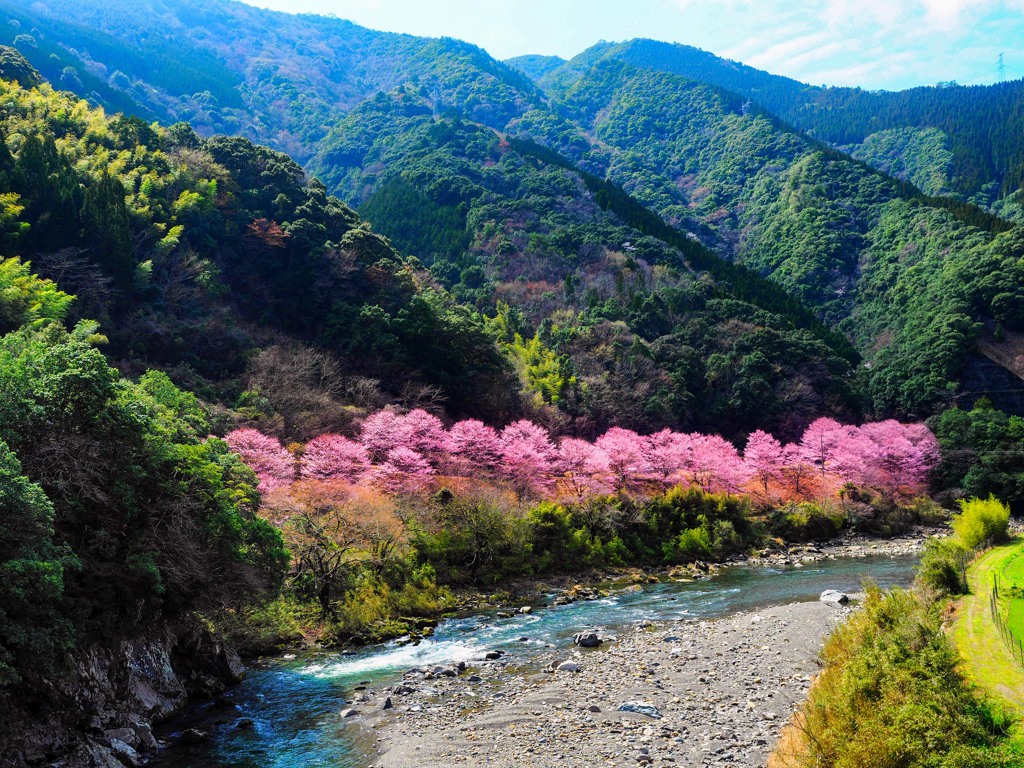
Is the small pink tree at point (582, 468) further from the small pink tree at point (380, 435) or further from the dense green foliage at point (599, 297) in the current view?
the dense green foliage at point (599, 297)

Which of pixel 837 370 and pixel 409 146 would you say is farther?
pixel 409 146

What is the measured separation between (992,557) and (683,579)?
1303 cm

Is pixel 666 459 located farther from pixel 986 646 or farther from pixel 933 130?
pixel 933 130

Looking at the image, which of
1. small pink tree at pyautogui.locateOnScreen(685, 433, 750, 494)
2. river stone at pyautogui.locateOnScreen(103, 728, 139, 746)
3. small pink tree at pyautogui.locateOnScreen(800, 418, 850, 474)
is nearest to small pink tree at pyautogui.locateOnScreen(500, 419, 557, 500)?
small pink tree at pyautogui.locateOnScreen(685, 433, 750, 494)

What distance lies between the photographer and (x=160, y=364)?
40.0 metres

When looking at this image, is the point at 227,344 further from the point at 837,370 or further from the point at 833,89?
the point at 833,89

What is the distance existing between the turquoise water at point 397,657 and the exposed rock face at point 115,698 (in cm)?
71

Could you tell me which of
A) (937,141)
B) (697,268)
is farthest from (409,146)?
(937,141)

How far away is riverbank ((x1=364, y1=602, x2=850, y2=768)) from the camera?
13773mm

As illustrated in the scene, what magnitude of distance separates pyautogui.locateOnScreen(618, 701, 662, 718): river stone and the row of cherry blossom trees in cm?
1708

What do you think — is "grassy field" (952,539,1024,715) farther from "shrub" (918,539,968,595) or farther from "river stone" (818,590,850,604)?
"river stone" (818,590,850,604)

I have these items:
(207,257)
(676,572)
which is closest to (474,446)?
(676,572)

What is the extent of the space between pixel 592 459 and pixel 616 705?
81.5ft

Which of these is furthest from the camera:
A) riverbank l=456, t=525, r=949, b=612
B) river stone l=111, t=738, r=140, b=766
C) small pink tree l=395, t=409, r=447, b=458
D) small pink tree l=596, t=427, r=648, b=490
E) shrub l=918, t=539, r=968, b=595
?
small pink tree l=596, t=427, r=648, b=490
